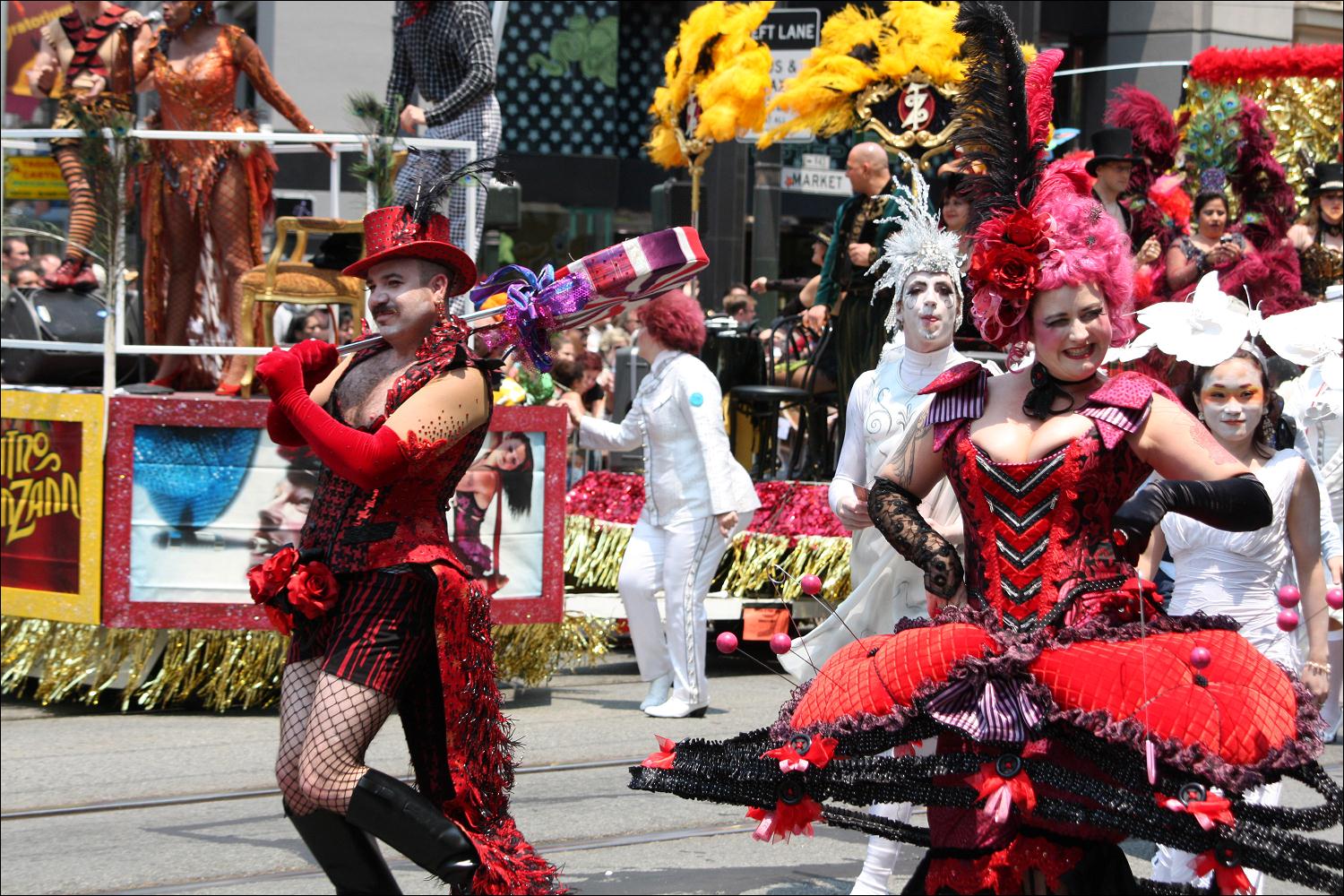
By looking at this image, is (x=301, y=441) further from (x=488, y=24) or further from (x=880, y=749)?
(x=488, y=24)

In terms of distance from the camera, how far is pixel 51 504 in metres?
8.81

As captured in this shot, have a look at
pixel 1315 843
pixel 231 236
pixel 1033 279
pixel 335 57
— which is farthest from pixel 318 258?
pixel 335 57

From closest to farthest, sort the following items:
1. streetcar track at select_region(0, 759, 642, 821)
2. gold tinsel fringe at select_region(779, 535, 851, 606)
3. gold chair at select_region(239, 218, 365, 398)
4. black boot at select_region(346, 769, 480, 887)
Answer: black boot at select_region(346, 769, 480, 887) → streetcar track at select_region(0, 759, 642, 821) → gold chair at select_region(239, 218, 365, 398) → gold tinsel fringe at select_region(779, 535, 851, 606)

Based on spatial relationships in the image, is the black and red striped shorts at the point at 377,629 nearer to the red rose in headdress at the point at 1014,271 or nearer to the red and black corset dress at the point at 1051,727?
the red and black corset dress at the point at 1051,727

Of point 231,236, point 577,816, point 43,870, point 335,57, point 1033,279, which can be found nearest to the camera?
point 1033,279

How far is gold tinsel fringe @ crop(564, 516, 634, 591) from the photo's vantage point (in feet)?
34.3

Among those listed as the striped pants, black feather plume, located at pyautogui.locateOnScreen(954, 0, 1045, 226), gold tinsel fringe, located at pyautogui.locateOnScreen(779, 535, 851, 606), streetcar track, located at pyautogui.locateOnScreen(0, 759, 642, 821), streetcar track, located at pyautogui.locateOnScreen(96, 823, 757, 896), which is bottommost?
streetcar track, located at pyautogui.locateOnScreen(0, 759, 642, 821)

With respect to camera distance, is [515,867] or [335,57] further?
[335,57]

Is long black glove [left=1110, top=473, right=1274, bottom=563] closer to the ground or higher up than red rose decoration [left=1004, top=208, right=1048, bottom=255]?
closer to the ground

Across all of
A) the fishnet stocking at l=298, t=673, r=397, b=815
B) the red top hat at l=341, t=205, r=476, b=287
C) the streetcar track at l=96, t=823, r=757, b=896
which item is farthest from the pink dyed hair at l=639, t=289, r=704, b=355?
the fishnet stocking at l=298, t=673, r=397, b=815

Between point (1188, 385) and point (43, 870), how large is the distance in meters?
4.67

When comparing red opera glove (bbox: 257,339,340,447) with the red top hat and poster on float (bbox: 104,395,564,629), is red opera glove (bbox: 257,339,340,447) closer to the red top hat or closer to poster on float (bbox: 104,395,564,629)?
→ the red top hat

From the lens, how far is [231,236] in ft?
30.6

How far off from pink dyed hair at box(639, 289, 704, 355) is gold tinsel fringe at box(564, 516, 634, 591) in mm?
2074
